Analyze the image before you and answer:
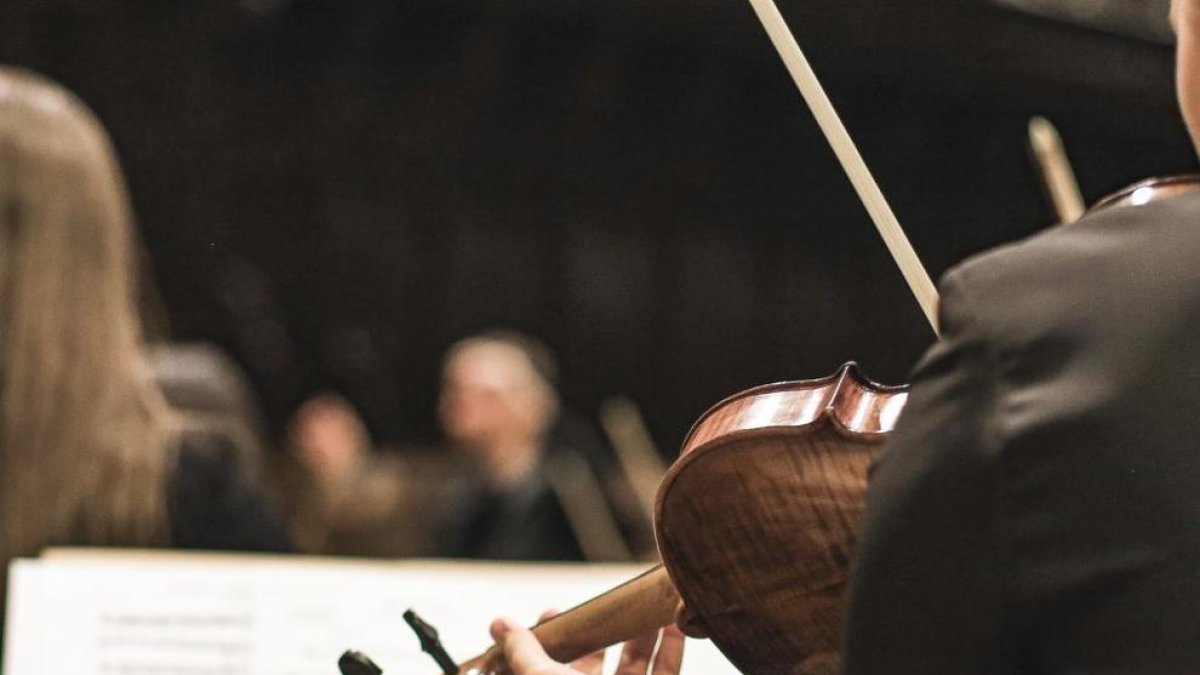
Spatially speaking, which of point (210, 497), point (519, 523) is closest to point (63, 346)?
point (210, 497)

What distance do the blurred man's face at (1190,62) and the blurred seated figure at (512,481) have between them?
3541mm

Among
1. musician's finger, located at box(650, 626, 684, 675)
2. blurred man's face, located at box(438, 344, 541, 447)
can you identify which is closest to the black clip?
musician's finger, located at box(650, 626, 684, 675)

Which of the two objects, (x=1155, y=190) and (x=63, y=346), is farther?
(x=63, y=346)

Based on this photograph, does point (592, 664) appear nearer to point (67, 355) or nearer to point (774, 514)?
point (774, 514)

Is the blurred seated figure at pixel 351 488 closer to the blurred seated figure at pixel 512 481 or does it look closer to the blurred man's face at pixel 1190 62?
the blurred seated figure at pixel 512 481

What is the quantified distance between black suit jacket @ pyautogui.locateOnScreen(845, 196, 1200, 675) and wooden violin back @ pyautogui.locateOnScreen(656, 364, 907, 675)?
0.22 meters

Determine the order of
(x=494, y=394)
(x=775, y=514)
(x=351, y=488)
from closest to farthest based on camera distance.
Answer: (x=775, y=514)
(x=494, y=394)
(x=351, y=488)

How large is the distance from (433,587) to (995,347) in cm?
99

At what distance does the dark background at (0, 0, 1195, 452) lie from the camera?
585cm

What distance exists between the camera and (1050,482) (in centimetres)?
71

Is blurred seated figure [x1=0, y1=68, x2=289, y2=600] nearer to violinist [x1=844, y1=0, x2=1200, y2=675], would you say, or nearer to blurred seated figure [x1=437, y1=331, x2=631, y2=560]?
violinist [x1=844, y1=0, x2=1200, y2=675]

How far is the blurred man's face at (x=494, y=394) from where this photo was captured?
4801 mm

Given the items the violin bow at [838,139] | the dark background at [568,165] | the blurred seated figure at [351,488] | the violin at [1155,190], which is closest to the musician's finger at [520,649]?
the violin bow at [838,139]

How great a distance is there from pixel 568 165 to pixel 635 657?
536 centimetres
